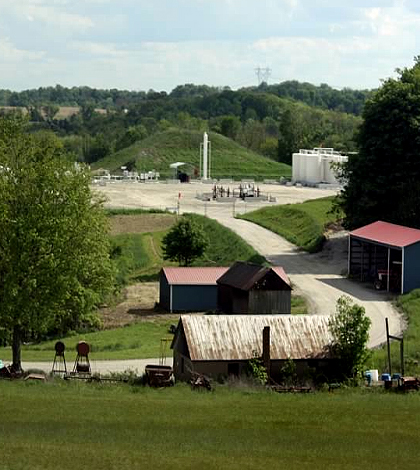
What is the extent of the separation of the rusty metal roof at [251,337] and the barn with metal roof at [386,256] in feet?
52.4

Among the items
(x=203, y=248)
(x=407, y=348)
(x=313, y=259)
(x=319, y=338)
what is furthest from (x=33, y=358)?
(x=313, y=259)

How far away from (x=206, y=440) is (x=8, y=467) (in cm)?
456

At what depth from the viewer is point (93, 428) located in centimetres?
2250

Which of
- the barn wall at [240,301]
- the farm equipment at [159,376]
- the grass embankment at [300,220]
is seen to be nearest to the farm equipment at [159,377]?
the farm equipment at [159,376]

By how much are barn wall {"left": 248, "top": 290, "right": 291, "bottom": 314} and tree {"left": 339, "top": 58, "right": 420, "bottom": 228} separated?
17554 mm

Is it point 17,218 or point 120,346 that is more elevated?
point 17,218

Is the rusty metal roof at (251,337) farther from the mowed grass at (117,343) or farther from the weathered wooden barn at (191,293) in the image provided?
the weathered wooden barn at (191,293)

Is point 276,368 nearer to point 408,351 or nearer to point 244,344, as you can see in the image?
point 244,344

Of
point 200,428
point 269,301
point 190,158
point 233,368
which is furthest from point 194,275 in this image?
point 190,158

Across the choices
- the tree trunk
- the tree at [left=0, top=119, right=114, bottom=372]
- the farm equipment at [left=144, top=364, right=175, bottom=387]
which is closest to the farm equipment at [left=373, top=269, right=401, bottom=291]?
the tree at [left=0, top=119, right=114, bottom=372]

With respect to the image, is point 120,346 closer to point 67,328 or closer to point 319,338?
point 67,328

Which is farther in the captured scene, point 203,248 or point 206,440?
point 203,248

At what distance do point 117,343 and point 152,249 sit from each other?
90.8ft

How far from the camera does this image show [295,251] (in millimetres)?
61781
